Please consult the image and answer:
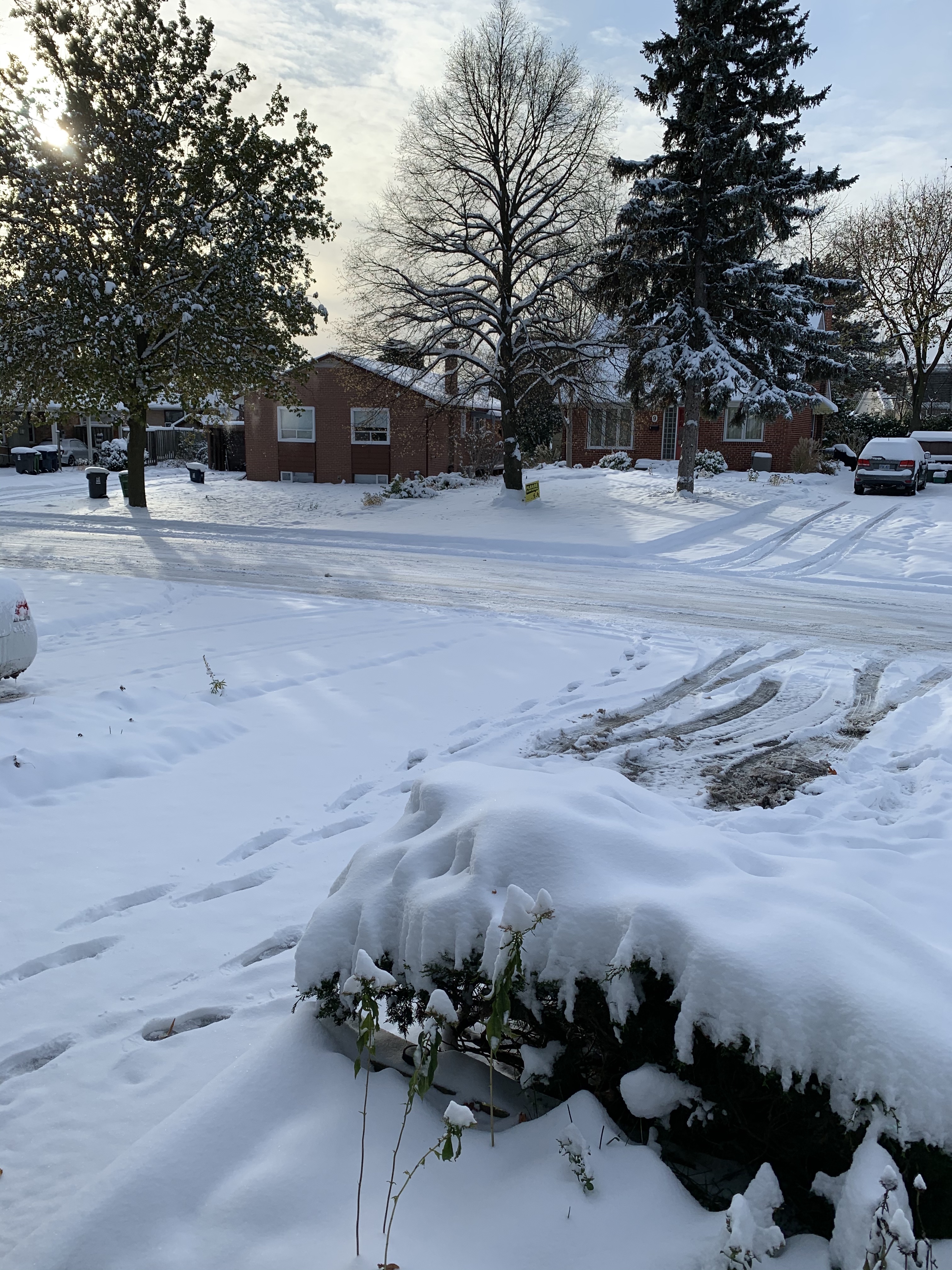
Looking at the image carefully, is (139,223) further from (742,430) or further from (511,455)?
(742,430)

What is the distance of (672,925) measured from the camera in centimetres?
247

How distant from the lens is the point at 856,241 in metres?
41.3

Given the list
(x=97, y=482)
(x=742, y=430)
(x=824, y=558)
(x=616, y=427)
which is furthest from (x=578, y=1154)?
(x=616, y=427)

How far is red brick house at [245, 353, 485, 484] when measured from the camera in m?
35.2

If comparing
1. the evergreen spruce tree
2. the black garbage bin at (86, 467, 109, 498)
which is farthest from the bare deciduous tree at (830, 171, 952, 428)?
the black garbage bin at (86, 467, 109, 498)

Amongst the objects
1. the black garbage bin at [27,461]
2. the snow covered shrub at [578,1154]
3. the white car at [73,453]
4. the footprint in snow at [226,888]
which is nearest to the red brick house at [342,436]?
the black garbage bin at [27,461]

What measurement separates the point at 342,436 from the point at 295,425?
89.2 inches

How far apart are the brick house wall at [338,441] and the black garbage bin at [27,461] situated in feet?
34.0

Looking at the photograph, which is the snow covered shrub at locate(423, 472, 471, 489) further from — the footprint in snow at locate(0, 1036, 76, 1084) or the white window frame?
the footprint in snow at locate(0, 1036, 76, 1084)

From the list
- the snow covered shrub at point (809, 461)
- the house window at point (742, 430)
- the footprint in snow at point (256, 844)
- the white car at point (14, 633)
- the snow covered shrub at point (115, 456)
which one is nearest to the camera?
the footprint in snow at point (256, 844)

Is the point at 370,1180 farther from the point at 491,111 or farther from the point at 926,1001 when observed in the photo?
the point at 491,111

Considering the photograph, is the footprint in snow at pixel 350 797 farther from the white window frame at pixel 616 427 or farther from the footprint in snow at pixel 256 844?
the white window frame at pixel 616 427

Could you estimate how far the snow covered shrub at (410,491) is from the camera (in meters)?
27.9

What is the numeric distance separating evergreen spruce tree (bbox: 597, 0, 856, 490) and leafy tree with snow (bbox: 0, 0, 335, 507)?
29.7 ft
